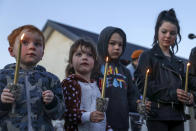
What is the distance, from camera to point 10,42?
288cm

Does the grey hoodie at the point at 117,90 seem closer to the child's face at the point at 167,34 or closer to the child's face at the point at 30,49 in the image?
the child's face at the point at 167,34

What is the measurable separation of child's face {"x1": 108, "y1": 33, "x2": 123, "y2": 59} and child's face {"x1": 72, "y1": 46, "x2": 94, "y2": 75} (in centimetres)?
39

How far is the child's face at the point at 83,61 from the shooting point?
3.23m

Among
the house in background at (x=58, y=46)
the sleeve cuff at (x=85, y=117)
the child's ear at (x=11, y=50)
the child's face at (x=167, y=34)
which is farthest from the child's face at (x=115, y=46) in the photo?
the house in background at (x=58, y=46)

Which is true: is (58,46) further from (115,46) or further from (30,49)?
(30,49)

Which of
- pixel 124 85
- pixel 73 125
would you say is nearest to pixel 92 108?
pixel 73 125

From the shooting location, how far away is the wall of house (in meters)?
20.5

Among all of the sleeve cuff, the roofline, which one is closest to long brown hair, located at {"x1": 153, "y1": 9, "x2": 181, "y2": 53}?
the sleeve cuff

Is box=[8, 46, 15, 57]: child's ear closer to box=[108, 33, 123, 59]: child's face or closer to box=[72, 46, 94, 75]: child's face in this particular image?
box=[72, 46, 94, 75]: child's face

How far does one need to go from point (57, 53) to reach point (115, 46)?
716 inches

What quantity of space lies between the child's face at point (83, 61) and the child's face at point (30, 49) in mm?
582

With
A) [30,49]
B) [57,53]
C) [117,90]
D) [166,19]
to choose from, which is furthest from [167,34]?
[57,53]

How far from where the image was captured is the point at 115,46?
364 centimetres

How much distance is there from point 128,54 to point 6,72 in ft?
63.3
